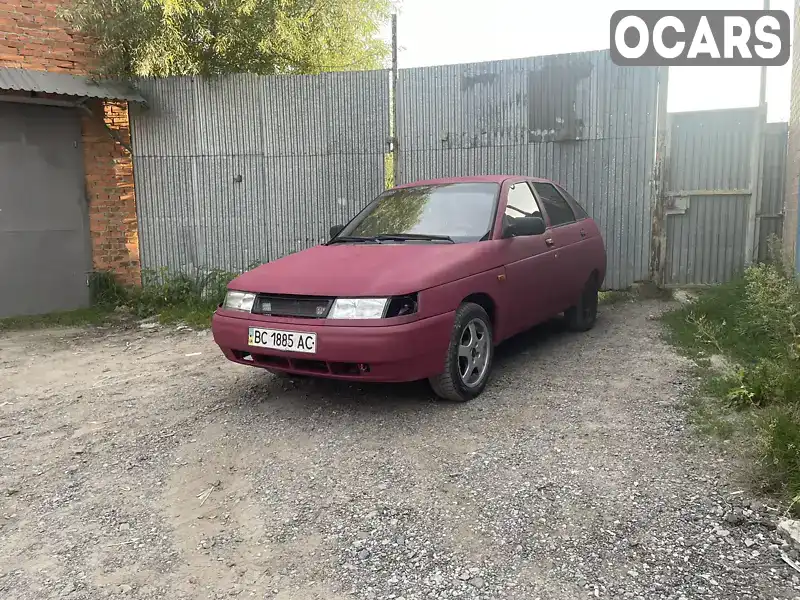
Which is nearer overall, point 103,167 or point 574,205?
point 574,205

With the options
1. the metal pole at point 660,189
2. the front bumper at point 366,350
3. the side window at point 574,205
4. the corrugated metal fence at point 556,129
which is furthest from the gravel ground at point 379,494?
the corrugated metal fence at point 556,129

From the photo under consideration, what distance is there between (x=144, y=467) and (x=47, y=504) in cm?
50

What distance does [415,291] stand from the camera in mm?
3748

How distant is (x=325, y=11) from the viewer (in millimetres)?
8844

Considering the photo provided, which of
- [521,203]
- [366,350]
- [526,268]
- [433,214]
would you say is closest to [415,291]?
[366,350]

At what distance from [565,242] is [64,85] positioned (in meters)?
5.92

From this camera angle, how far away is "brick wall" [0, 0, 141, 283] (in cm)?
778

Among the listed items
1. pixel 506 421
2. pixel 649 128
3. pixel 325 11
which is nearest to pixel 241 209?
pixel 325 11

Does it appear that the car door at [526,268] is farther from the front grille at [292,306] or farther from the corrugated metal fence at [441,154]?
the corrugated metal fence at [441,154]

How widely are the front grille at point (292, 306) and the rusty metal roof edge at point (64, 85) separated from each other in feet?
15.8

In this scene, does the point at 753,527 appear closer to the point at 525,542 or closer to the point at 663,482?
the point at 663,482

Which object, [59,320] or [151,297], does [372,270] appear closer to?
[151,297]

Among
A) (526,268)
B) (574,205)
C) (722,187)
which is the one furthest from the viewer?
(722,187)

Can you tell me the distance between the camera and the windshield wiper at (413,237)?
15.0ft
